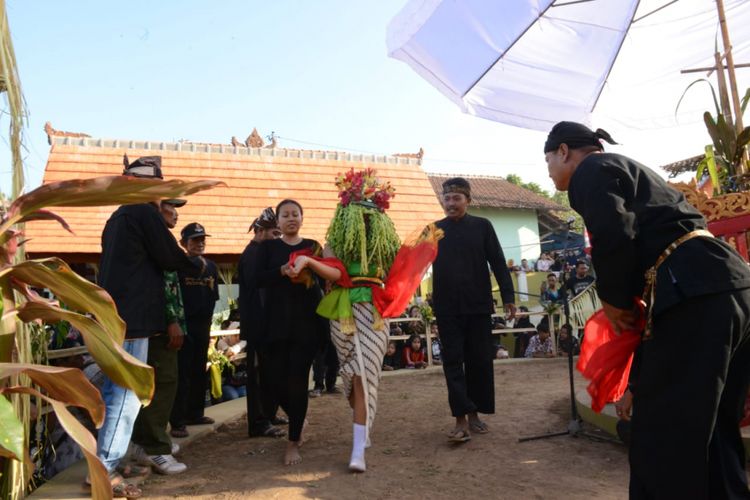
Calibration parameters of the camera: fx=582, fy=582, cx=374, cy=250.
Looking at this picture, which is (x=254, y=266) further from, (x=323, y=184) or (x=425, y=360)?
(x=323, y=184)

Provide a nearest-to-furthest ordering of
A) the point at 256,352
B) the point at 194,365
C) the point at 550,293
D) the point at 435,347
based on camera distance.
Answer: the point at 256,352, the point at 194,365, the point at 435,347, the point at 550,293

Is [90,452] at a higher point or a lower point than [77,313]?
lower

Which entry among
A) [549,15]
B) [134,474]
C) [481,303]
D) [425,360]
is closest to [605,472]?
[481,303]

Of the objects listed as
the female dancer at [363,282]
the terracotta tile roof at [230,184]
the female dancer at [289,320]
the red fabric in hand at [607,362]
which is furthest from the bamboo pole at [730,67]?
the terracotta tile roof at [230,184]

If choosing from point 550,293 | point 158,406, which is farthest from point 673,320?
point 550,293

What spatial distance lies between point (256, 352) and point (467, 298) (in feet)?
6.36

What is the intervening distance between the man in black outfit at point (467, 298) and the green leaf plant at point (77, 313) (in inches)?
130

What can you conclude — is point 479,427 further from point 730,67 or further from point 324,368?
point 730,67

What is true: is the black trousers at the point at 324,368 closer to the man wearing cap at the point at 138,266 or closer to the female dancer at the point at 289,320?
the female dancer at the point at 289,320

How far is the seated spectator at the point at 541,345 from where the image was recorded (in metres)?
10.4

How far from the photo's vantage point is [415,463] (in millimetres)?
3963

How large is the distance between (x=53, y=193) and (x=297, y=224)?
278 centimetres

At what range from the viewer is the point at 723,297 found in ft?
6.64

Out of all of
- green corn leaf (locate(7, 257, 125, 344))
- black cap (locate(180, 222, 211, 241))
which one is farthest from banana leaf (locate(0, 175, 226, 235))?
black cap (locate(180, 222, 211, 241))
